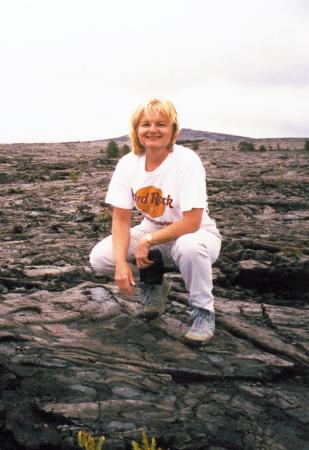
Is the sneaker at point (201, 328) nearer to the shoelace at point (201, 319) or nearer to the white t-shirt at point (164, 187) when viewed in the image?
the shoelace at point (201, 319)

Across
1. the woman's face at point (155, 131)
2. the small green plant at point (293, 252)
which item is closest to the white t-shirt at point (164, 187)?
the woman's face at point (155, 131)

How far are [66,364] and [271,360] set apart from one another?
6.70 feet

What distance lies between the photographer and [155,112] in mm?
5402

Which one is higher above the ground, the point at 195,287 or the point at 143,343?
the point at 195,287

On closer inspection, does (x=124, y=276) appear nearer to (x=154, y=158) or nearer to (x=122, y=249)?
(x=122, y=249)

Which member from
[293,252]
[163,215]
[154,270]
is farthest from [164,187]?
[293,252]

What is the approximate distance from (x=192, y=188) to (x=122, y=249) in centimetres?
103

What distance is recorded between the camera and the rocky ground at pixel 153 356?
173 inches

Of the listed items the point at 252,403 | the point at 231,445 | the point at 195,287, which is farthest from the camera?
the point at 195,287

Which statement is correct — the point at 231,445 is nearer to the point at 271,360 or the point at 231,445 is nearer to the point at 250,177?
the point at 271,360

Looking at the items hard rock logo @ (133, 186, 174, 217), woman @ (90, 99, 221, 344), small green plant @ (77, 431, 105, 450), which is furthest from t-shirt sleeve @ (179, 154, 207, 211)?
small green plant @ (77, 431, 105, 450)

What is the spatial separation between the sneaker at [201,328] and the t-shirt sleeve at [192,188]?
3.69ft

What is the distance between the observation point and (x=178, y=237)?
5574 millimetres

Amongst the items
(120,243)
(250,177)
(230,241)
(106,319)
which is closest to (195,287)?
(120,243)
